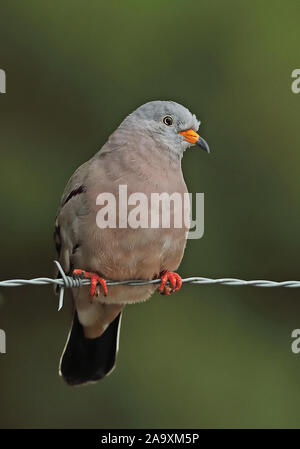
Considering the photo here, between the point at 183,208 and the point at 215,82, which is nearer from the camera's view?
the point at 183,208

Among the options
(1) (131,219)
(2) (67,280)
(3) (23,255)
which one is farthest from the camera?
(3) (23,255)

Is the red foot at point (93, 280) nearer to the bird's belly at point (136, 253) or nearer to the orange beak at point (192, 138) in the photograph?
the bird's belly at point (136, 253)

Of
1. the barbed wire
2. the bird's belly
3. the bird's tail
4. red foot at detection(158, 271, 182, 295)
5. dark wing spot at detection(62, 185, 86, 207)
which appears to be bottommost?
→ the bird's tail

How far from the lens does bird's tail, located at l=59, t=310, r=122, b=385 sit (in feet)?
15.4

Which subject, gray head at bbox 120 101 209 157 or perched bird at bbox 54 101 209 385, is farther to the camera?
gray head at bbox 120 101 209 157

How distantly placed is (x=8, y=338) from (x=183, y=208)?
285 centimetres

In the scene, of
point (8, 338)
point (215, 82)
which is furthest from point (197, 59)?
point (8, 338)

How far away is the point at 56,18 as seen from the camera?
6941mm

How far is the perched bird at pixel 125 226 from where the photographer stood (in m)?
A: 4.10

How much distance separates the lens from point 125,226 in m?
4.06

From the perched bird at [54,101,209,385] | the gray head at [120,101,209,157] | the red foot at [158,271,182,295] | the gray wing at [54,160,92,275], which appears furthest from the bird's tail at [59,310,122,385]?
the gray head at [120,101,209,157]

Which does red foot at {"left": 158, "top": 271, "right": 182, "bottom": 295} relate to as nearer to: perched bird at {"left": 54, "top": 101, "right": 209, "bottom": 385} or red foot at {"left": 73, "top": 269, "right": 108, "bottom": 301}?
perched bird at {"left": 54, "top": 101, "right": 209, "bottom": 385}

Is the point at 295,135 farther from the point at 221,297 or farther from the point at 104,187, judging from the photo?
the point at 104,187

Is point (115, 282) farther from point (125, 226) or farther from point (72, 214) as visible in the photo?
point (72, 214)
